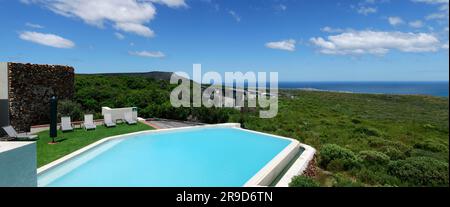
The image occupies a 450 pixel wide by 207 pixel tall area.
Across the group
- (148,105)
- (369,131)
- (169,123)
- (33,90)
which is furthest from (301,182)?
(148,105)

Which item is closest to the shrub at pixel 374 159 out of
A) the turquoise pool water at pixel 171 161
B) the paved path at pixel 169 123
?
the turquoise pool water at pixel 171 161

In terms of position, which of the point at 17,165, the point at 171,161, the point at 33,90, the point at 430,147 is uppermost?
the point at 33,90

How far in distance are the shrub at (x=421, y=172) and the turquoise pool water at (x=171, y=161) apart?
131 inches

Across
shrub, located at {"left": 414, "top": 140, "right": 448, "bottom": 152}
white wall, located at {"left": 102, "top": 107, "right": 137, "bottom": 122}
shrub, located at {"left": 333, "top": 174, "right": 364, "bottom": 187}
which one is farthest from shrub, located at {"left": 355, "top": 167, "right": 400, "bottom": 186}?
white wall, located at {"left": 102, "top": 107, "right": 137, "bottom": 122}

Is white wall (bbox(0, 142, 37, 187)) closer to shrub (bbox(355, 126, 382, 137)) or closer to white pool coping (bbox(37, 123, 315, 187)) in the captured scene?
white pool coping (bbox(37, 123, 315, 187))

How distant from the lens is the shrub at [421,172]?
6.89 meters

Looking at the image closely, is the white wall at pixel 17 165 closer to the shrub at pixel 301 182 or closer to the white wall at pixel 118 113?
the shrub at pixel 301 182

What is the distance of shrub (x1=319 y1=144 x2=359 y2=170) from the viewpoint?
790 centimetres

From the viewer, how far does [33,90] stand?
39.9 feet

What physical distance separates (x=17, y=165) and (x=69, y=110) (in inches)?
390

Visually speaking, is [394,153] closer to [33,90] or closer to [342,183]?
[342,183]

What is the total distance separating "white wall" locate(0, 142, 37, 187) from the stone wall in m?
8.23
